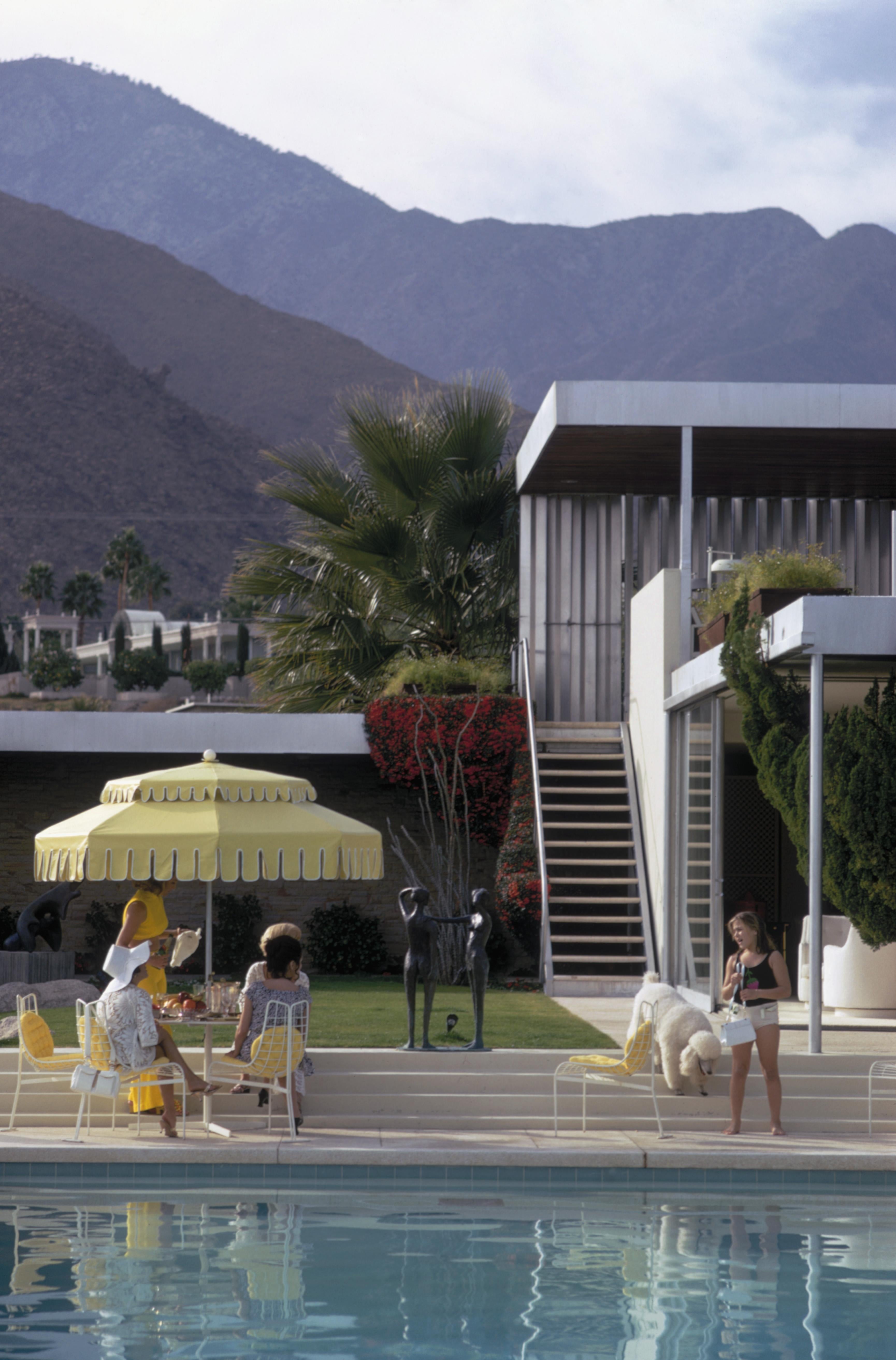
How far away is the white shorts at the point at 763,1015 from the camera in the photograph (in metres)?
8.53

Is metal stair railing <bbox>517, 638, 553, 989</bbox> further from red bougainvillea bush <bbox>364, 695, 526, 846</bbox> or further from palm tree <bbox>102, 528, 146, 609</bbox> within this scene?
palm tree <bbox>102, 528, 146, 609</bbox>

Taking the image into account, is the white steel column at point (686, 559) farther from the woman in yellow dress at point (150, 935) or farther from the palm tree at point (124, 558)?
the palm tree at point (124, 558)

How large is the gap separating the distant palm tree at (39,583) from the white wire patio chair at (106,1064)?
71.4m

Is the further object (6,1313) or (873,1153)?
(873,1153)

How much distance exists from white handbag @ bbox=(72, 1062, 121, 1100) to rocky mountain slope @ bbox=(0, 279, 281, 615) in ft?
289

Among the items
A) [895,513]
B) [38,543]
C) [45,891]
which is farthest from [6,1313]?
[38,543]

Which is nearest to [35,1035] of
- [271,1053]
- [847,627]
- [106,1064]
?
[106,1064]

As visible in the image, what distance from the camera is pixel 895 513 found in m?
17.0

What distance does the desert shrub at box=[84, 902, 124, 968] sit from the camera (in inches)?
683

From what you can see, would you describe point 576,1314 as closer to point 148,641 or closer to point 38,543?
point 148,641

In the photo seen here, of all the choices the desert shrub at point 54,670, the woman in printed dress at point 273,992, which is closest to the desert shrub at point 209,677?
the desert shrub at point 54,670

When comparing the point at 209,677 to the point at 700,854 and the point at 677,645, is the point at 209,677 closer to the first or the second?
the point at 677,645

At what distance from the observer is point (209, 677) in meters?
61.0

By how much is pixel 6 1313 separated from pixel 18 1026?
3229 mm
